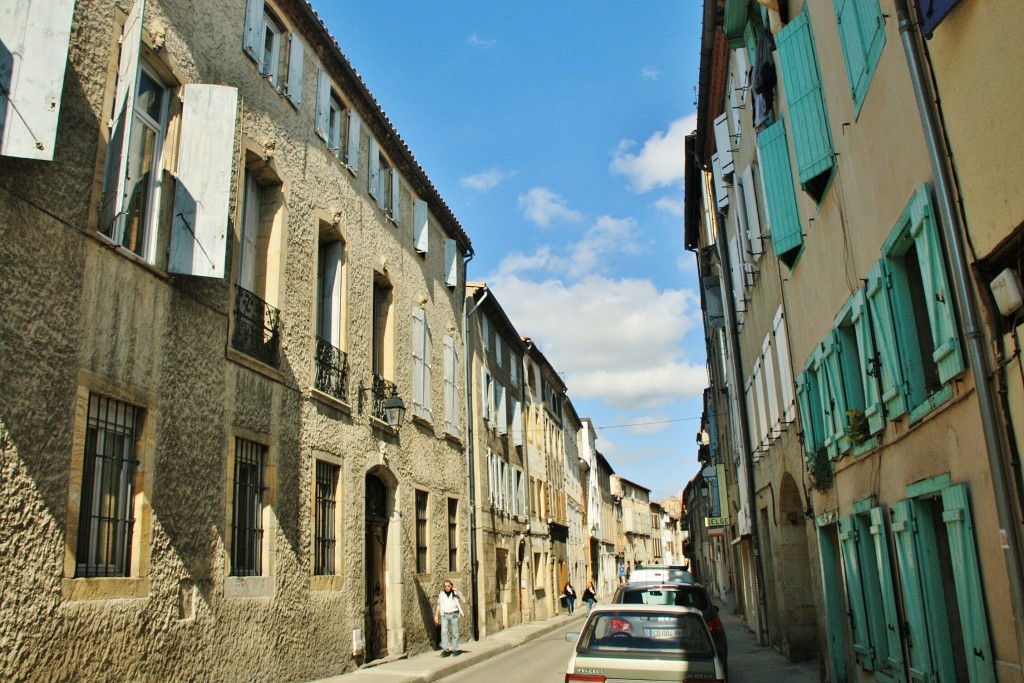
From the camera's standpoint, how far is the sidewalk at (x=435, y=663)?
11.8 meters

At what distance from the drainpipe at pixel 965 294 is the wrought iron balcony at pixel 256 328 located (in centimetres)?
780

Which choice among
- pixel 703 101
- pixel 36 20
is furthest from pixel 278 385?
pixel 703 101

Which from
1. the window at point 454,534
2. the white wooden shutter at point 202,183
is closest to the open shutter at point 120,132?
the white wooden shutter at point 202,183

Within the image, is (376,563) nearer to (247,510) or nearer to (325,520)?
(325,520)

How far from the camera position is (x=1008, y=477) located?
475 centimetres

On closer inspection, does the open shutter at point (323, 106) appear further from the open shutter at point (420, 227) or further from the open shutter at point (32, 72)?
the open shutter at point (32, 72)

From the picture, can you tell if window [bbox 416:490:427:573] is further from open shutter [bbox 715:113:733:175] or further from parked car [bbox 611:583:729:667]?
open shutter [bbox 715:113:733:175]

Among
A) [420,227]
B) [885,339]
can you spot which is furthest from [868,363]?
[420,227]

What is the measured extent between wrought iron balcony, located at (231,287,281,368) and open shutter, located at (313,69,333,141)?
3596 mm

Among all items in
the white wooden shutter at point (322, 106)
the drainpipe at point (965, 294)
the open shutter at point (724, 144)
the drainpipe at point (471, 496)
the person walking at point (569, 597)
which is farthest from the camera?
the person walking at point (569, 597)

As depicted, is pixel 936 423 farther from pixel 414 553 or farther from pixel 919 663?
pixel 414 553

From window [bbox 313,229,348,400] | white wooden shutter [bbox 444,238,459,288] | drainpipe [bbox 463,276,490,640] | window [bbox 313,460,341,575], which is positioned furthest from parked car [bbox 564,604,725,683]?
white wooden shutter [bbox 444,238,459,288]

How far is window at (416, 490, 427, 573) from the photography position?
16328 millimetres

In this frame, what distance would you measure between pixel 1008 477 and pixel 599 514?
51.8 m
